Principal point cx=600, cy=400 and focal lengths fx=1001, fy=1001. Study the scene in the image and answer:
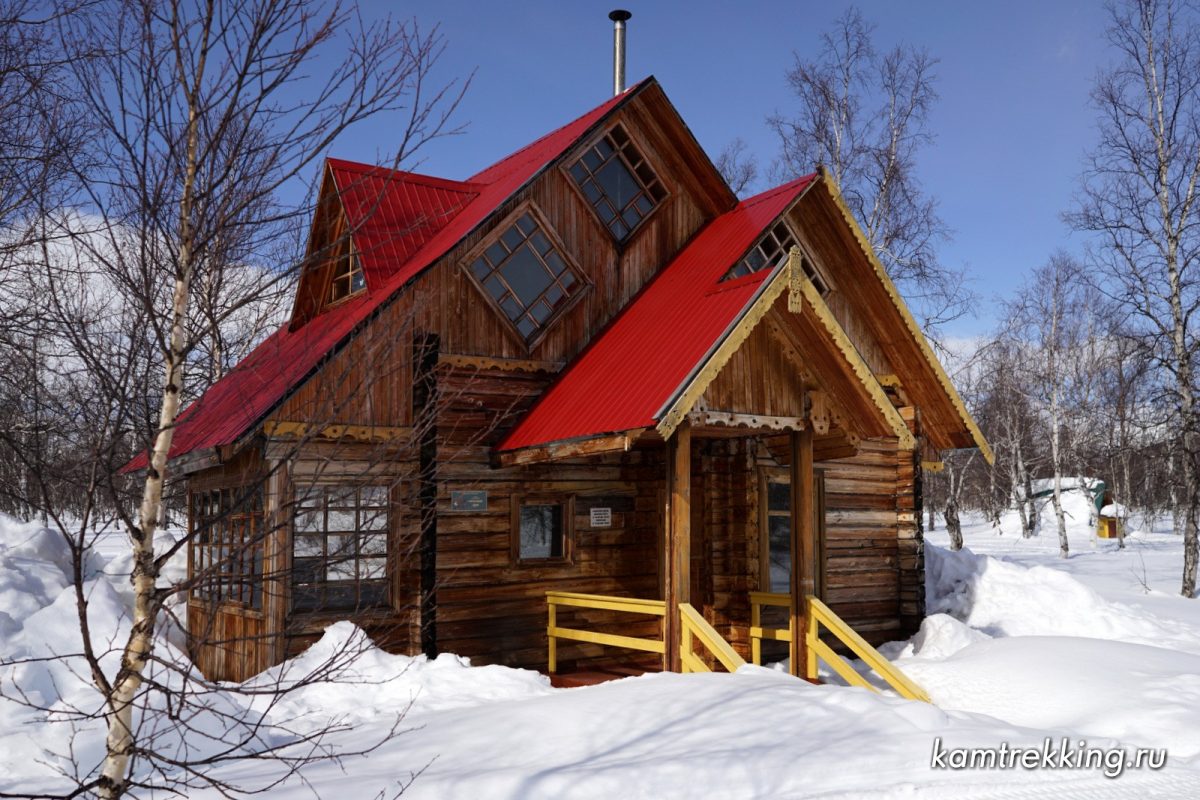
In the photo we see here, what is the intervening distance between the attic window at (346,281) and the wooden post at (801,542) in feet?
21.1

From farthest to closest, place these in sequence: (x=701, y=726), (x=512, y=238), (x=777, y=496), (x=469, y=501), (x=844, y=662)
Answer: (x=777, y=496), (x=512, y=238), (x=469, y=501), (x=844, y=662), (x=701, y=726)

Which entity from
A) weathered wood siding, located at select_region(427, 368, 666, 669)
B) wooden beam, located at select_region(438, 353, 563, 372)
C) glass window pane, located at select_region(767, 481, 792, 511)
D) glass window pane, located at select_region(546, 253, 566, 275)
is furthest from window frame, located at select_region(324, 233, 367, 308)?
glass window pane, located at select_region(767, 481, 792, 511)

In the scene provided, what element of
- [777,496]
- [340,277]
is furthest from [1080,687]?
[340,277]

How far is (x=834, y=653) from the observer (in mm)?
10984

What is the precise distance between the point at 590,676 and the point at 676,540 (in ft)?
9.20

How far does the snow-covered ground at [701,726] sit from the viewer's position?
264 inches

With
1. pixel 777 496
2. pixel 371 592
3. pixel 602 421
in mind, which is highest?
pixel 602 421

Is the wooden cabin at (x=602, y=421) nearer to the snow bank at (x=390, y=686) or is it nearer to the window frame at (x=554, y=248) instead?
the window frame at (x=554, y=248)

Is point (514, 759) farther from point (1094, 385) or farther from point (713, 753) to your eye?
point (1094, 385)

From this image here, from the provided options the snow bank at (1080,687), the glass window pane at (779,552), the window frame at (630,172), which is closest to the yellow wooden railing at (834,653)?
the snow bank at (1080,687)

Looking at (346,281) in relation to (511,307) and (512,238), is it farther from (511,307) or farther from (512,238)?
(511,307)

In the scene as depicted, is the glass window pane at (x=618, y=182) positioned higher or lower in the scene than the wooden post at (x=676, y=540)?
higher

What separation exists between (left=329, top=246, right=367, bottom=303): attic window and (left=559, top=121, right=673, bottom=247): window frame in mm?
3176

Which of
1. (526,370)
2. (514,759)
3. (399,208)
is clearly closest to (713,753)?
(514,759)
